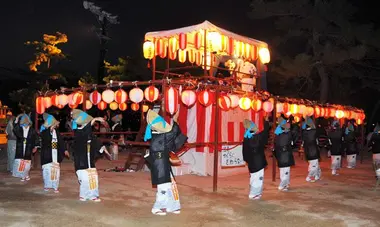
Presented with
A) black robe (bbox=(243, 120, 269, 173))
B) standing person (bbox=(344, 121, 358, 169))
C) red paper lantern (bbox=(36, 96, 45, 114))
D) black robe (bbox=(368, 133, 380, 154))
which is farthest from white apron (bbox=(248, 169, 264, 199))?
standing person (bbox=(344, 121, 358, 169))

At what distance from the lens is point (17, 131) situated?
11859 millimetres

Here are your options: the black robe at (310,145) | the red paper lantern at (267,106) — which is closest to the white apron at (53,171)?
the red paper lantern at (267,106)

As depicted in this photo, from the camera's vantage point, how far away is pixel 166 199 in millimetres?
7742

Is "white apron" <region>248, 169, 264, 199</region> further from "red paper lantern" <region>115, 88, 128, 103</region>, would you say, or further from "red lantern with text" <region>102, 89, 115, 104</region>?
"red lantern with text" <region>102, 89, 115, 104</region>

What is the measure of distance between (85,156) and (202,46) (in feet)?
21.7

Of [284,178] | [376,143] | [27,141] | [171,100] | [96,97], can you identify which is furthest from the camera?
[376,143]

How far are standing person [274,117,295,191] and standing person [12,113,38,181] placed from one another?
6.77 metres

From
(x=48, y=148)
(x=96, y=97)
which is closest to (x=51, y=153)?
(x=48, y=148)

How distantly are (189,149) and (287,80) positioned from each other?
1620 cm

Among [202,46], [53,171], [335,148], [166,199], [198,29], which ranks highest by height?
[198,29]

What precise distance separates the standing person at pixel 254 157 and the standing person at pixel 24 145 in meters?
6.10

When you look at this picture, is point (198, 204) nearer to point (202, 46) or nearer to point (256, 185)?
point (256, 185)

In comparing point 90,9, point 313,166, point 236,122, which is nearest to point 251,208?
point 313,166

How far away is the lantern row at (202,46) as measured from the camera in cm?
1280
